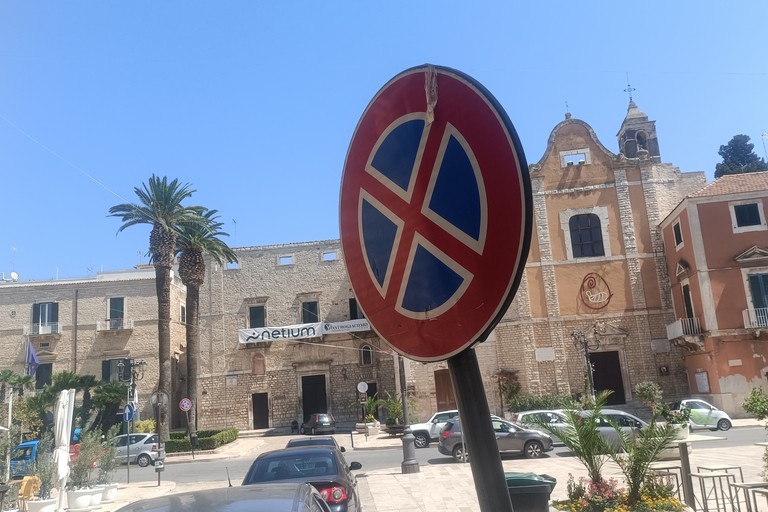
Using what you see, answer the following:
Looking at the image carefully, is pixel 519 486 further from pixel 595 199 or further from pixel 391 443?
pixel 595 199

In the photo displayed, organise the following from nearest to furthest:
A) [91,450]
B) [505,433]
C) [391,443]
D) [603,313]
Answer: [91,450] < [505,433] < [391,443] < [603,313]

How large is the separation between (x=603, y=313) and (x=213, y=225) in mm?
22707

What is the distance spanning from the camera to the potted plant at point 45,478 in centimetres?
1238

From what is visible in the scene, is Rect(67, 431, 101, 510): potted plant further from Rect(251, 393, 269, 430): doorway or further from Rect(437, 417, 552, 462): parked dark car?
Rect(251, 393, 269, 430): doorway

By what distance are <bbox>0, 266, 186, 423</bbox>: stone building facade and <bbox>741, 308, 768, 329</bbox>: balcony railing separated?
33.6m

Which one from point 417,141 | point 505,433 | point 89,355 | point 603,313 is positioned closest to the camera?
point 417,141

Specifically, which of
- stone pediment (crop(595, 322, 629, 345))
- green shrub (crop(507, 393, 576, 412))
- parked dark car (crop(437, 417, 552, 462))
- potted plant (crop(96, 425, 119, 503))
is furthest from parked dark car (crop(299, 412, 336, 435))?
potted plant (crop(96, 425, 119, 503))

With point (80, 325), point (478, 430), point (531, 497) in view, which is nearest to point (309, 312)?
point (80, 325)

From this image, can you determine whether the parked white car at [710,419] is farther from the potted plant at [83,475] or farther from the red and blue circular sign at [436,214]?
the red and blue circular sign at [436,214]

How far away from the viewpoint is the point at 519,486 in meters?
7.36

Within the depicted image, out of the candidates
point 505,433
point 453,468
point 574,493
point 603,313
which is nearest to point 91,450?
point 453,468

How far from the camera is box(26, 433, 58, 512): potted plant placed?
12375mm

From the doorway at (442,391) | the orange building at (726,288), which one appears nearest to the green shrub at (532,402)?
the doorway at (442,391)

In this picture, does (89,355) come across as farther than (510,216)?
Yes
